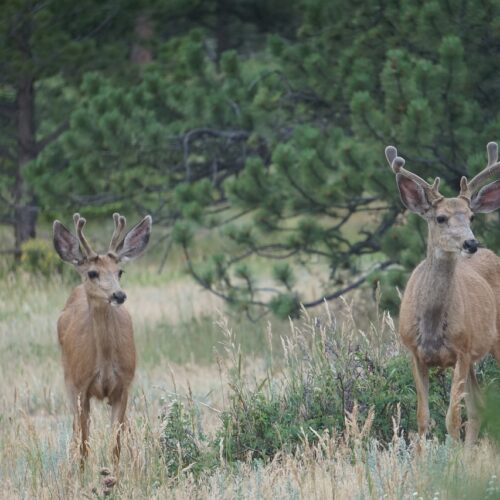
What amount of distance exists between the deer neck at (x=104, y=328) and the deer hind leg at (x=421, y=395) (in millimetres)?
1911

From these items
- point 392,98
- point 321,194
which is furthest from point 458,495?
point 321,194

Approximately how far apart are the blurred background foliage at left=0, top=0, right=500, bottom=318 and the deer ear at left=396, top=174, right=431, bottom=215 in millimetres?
3451

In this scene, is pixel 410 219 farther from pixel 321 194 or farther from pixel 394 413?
pixel 394 413

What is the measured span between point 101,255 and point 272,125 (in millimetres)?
6826

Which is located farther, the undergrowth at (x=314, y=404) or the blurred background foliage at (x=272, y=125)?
the blurred background foliage at (x=272, y=125)

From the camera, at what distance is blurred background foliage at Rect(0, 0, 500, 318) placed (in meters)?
11.9

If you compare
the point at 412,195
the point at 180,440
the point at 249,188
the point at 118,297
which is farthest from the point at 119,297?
the point at 249,188

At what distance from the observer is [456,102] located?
11734mm

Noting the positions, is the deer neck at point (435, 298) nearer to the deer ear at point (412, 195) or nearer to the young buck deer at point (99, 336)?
the deer ear at point (412, 195)

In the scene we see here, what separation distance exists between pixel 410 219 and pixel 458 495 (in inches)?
361

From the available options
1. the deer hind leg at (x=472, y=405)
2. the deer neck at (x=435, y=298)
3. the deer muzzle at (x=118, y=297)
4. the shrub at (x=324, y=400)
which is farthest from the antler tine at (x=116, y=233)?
the deer hind leg at (x=472, y=405)

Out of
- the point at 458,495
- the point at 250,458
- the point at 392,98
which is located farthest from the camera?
the point at 392,98

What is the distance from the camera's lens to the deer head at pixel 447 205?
290 inches

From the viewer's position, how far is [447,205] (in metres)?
7.50
